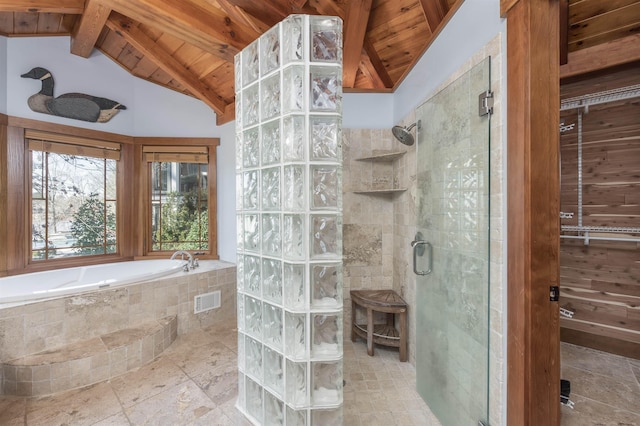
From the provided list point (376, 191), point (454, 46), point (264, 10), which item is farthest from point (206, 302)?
point (454, 46)

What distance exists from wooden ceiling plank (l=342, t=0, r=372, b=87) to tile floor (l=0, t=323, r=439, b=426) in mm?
2531

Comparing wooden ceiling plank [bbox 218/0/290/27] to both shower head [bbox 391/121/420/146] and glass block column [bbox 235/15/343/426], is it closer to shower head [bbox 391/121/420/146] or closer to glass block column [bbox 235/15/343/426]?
glass block column [bbox 235/15/343/426]

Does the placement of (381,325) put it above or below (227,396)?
above

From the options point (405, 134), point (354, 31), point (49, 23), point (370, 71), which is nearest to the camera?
point (405, 134)

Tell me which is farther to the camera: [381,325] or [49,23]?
[49,23]

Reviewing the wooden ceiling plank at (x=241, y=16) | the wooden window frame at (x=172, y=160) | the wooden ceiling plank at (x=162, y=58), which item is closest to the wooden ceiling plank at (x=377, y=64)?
the wooden ceiling plank at (x=241, y=16)

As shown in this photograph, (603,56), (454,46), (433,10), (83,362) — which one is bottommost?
(83,362)

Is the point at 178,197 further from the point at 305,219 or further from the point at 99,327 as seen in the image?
the point at 305,219

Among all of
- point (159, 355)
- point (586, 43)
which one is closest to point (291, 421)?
point (159, 355)

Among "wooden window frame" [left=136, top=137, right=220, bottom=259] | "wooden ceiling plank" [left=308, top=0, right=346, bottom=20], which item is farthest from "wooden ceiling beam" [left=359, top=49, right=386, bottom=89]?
"wooden window frame" [left=136, top=137, right=220, bottom=259]

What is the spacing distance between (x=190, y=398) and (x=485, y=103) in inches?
92.0

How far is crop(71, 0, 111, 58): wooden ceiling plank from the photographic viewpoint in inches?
89.0

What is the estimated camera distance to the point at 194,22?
6.95 feet

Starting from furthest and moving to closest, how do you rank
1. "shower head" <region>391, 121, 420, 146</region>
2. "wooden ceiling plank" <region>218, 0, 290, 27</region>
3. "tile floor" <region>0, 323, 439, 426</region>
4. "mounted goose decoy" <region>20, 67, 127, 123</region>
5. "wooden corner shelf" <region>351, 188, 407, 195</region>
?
"mounted goose decoy" <region>20, 67, 127, 123</region> < "wooden corner shelf" <region>351, 188, 407, 195</region> < "wooden ceiling plank" <region>218, 0, 290, 27</region> < "shower head" <region>391, 121, 420, 146</region> < "tile floor" <region>0, 323, 439, 426</region>
